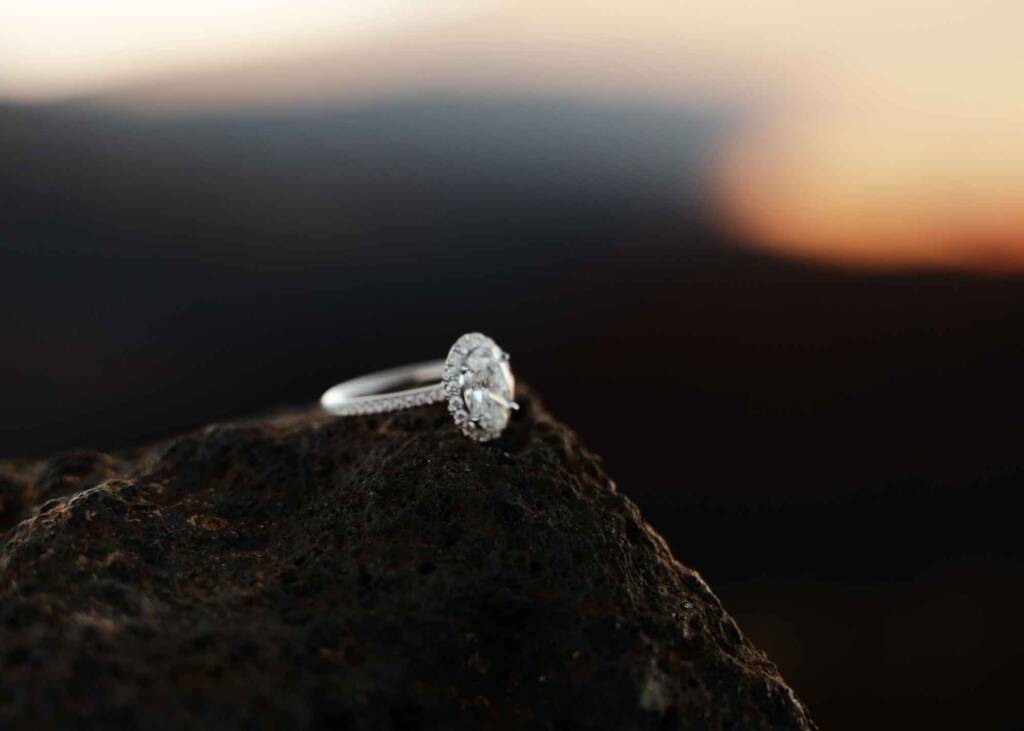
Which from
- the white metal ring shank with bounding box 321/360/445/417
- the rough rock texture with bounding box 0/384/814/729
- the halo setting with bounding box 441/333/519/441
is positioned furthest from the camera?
the white metal ring shank with bounding box 321/360/445/417

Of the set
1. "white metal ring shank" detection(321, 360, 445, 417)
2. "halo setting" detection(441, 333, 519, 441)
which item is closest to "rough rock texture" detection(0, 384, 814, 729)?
"halo setting" detection(441, 333, 519, 441)

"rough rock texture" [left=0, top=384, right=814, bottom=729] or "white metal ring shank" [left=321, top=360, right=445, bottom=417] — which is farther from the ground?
"white metal ring shank" [left=321, top=360, right=445, bottom=417]

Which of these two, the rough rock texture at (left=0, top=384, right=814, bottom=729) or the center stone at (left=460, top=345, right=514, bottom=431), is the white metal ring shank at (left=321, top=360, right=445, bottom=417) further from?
the rough rock texture at (left=0, top=384, right=814, bottom=729)

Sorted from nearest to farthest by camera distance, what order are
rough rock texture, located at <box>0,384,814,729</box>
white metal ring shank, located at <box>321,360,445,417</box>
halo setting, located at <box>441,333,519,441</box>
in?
rough rock texture, located at <box>0,384,814,729</box>, halo setting, located at <box>441,333,519,441</box>, white metal ring shank, located at <box>321,360,445,417</box>

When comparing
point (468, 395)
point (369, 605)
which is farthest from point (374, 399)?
point (369, 605)

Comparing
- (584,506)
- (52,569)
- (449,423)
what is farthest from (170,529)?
(584,506)

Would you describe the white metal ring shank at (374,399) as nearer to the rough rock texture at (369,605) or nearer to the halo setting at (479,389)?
the halo setting at (479,389)

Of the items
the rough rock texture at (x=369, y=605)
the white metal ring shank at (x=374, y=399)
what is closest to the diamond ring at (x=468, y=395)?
the white metal ring shank at (x=374, y=399)
